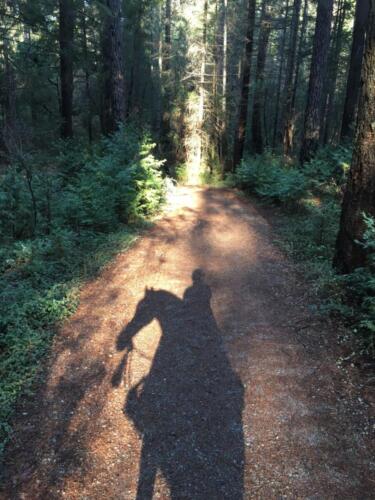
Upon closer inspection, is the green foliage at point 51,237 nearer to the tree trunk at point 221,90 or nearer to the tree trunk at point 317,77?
the tree trunk at point 317,77

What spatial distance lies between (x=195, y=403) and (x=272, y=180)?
8.63 metres

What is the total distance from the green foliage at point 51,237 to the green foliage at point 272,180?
3276mm

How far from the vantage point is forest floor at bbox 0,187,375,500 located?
9.32 feet

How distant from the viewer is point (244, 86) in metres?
15.7

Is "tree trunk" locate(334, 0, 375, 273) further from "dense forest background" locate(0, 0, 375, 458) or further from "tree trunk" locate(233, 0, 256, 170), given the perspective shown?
"tree trunk" locate(233, 0, 256, 170)

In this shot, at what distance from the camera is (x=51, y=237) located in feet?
20.9

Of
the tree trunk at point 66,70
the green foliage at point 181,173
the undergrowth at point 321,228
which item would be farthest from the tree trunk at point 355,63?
the tree trunk at point 66,70

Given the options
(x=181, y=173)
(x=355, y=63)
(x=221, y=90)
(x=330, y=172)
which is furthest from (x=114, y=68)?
(x=355, y=63)

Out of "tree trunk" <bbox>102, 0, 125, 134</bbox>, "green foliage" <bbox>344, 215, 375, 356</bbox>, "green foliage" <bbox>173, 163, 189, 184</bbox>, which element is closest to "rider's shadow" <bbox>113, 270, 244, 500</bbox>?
"green foliage" <bbox>344, 215, 375, 356</bbox>

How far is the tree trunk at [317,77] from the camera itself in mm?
11414

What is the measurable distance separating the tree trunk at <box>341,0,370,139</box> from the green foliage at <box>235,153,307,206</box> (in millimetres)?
3130

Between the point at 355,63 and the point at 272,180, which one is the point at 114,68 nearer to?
the point at 272,180

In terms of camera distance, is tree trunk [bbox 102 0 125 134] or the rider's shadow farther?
tree trunk [bbox 102 0 125 134]

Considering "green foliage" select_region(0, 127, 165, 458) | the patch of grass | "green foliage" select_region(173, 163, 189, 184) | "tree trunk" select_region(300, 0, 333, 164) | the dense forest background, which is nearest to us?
the patch of grass
